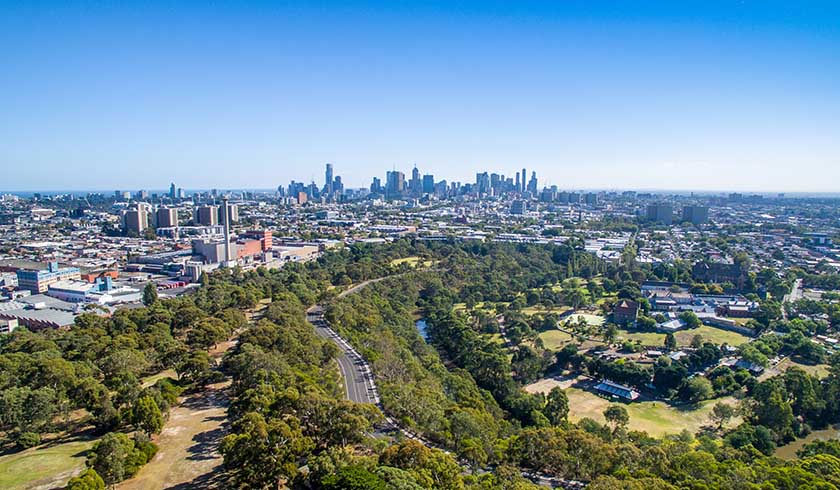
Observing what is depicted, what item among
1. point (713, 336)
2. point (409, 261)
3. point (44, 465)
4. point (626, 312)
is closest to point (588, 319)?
point (626, 312)

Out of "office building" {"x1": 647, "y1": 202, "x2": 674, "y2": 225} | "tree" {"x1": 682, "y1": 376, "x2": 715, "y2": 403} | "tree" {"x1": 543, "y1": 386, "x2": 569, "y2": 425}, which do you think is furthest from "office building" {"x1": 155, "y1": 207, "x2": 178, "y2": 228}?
"office building" {"x1": 647, "y1": 202, "x2": 674, "y2": 225}

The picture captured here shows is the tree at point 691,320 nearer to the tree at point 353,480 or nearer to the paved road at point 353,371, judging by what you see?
the paved road at point 353,371

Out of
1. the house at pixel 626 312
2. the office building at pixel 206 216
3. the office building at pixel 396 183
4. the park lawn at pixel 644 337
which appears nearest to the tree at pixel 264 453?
the park lawn at pixel 644 337

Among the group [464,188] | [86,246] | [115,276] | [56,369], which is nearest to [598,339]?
[56,369]

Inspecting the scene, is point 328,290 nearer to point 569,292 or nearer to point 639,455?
point 569,292

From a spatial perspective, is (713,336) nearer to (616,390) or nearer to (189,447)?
(616,390)

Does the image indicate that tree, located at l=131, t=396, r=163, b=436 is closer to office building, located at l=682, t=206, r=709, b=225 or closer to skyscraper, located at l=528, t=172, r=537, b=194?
office building, located at l=682, t=206, r=709, b=225
